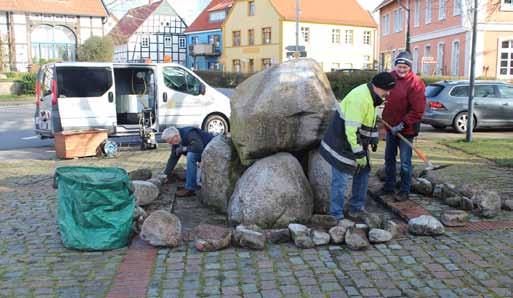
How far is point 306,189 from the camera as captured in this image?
6.16 metres

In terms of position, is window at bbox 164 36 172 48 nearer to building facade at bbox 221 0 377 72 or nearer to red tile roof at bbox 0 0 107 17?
building facade at bbox 221 0 377 72

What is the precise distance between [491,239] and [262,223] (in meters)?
2.33

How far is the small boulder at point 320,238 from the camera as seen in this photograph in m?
5.40

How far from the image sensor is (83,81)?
12.2 m

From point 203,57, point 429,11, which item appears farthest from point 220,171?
Result: point 203,57

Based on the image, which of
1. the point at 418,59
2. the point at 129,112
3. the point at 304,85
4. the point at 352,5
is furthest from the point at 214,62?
the point at 304,85

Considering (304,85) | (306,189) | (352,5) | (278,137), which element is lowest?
(306,189)

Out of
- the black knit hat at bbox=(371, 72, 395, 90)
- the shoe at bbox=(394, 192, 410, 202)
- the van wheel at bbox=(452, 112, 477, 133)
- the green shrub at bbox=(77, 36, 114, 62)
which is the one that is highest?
the green shrub at bbox=(77, 36, 114, 62)

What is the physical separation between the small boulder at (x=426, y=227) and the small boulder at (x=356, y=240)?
0.62 metres

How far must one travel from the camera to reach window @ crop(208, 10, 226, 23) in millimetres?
61312

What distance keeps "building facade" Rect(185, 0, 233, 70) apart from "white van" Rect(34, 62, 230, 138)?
4664cm

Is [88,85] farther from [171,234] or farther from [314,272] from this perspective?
[314,272]

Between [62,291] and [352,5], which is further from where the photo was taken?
[352,5]

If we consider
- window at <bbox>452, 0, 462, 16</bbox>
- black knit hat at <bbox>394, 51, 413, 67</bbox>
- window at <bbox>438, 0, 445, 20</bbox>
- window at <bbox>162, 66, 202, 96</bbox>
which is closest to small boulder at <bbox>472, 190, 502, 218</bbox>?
black knit hat at <bbox>394, 51, 413, 67</bbox>
